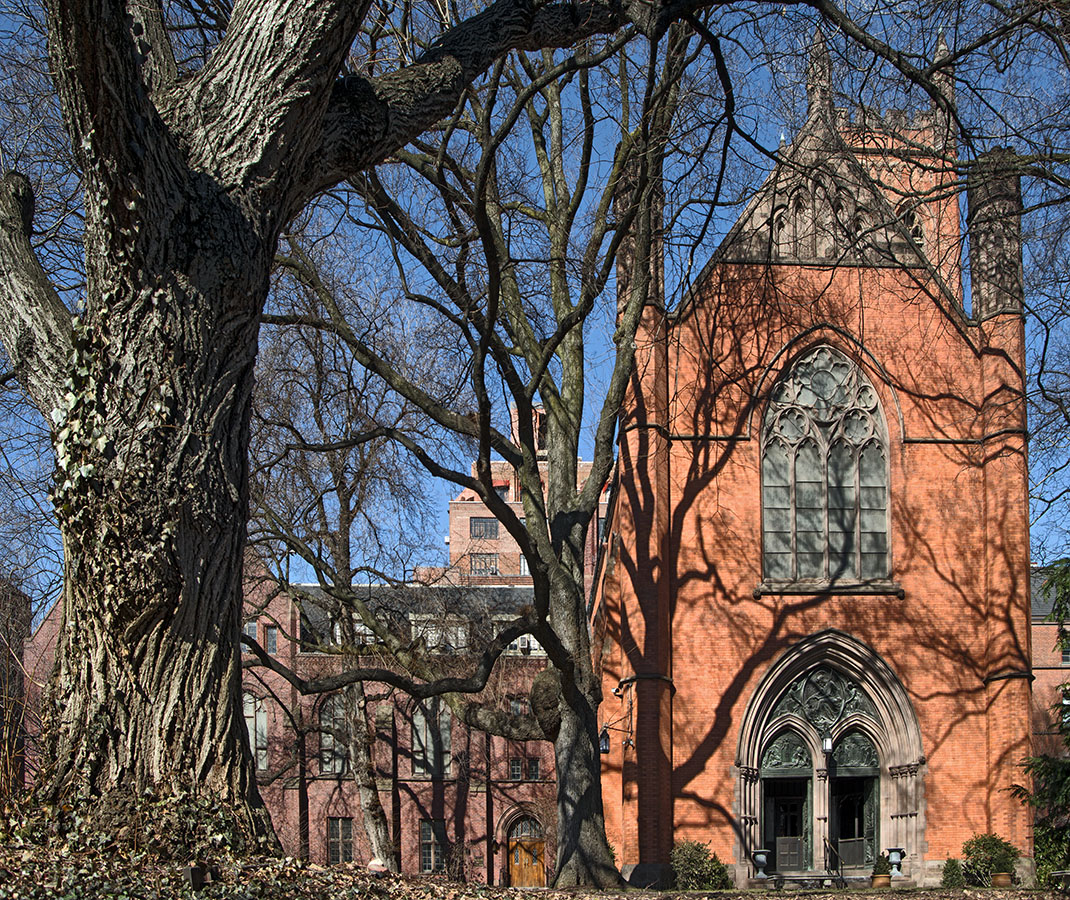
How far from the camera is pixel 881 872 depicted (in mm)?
20500

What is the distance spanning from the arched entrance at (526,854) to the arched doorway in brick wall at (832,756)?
664 inches

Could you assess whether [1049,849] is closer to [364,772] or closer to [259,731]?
[364,772]

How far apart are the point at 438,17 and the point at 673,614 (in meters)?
12.2

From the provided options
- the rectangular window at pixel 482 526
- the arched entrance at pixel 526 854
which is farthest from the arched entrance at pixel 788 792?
the rectangular window at pixel 482 526

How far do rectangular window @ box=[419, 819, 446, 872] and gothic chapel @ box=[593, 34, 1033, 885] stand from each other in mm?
14752

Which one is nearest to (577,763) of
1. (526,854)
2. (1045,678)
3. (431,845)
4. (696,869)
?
(696,869)

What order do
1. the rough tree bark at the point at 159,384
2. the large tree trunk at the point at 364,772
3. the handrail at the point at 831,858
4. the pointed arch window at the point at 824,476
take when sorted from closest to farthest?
1. the rough tree bark at the point at 159,384
2. the handrail at the point at 831,858
3. the pointed arch window at the point at 824,476
4. the large tree trunk at the point at 364,772

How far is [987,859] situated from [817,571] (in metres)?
5.66

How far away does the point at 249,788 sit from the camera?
17.1 feet

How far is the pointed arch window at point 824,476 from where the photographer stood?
22203mm

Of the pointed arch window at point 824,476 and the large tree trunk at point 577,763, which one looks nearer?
the large tree trunk at point 577,763

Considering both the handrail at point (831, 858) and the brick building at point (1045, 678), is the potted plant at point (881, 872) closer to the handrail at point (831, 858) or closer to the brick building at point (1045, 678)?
the handrail at point (831, 858)

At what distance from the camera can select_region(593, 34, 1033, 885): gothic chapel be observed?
21.0 meters

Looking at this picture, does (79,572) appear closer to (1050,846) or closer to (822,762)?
(1050,846)
